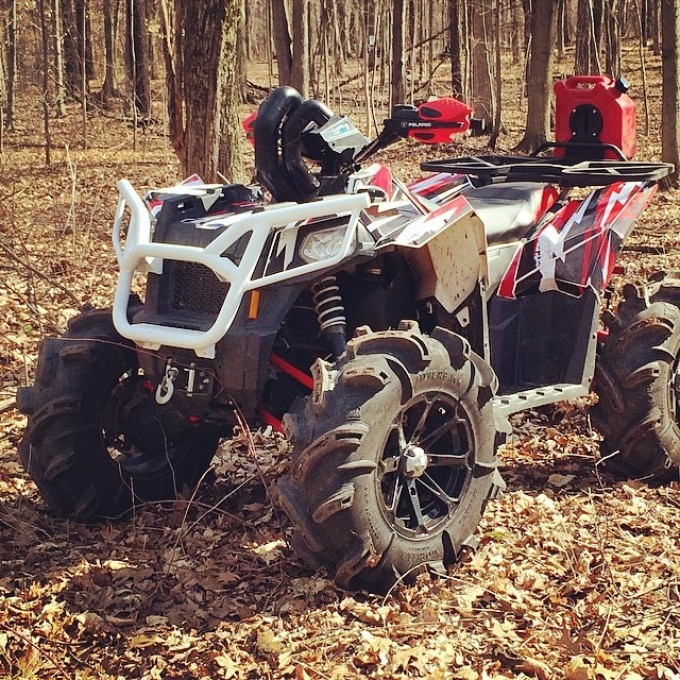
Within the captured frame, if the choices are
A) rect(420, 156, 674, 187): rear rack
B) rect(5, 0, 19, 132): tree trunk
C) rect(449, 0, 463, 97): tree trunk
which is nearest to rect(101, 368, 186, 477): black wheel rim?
rect(420, 156, 674, 187): rear rack

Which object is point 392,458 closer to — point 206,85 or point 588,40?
point 206,85

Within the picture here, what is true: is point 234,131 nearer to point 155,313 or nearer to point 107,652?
point 155,313

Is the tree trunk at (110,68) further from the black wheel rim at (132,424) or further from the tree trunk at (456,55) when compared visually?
the black wheel rim at (132,424)

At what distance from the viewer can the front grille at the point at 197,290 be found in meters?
4.09

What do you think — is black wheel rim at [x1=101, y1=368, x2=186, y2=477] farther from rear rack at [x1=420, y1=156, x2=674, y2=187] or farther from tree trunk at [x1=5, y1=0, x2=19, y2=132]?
tree trunk at [x1=5, y1=0, x2=19, y2=132]

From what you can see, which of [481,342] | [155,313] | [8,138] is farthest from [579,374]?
[8,138]

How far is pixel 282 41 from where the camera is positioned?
16828mm

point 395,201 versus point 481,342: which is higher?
point 395,201

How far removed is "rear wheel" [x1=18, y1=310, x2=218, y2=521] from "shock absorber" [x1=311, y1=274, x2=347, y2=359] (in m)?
0.84

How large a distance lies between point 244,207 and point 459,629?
1.97 meters

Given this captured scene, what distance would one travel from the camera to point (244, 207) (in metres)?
4.30

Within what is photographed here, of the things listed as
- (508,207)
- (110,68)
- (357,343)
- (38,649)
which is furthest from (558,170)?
(110,68)

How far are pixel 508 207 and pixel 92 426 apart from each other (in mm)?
2371

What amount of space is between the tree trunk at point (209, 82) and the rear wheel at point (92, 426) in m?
2.88
